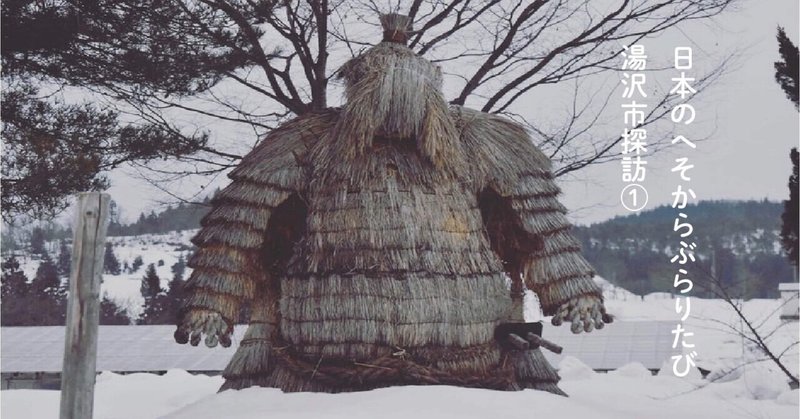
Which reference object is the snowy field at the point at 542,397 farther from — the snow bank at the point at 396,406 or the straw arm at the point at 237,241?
the straw arm at the point at 237,241

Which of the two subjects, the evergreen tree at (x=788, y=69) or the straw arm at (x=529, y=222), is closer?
the straw arm at (x=529, y=222)

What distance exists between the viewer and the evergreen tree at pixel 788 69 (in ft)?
20.6

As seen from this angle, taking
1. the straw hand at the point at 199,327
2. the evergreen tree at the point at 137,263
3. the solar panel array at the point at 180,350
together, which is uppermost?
the evergreen tree at the point at 137,263

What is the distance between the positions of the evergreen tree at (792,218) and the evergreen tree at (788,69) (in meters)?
0.60

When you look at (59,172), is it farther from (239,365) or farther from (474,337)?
(474,337)

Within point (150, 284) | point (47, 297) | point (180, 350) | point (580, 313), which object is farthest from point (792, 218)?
point (150, 284)

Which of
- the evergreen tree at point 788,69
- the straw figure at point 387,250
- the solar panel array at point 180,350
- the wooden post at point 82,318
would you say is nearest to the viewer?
the wooden post at point 82,318

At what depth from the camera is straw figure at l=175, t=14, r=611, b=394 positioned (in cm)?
459

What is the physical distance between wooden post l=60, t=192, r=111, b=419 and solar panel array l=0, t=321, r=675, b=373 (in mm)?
8054

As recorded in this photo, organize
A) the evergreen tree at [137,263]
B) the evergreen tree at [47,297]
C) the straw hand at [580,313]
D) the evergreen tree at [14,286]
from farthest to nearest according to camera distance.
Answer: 1. the evergreen tree at [137,263]
2. the evergreen tree at [14,286]
3. the evergreen tree at [47,297]
4. the straw hand at [580,313]

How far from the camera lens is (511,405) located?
4.22 metres

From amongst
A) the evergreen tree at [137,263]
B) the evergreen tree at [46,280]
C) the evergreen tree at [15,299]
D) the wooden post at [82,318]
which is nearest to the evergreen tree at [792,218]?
the wooden post at [82,318]

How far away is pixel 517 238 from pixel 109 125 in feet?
12.3

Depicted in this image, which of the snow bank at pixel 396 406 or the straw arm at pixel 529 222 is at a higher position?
the straw arm at pixel 529 222
